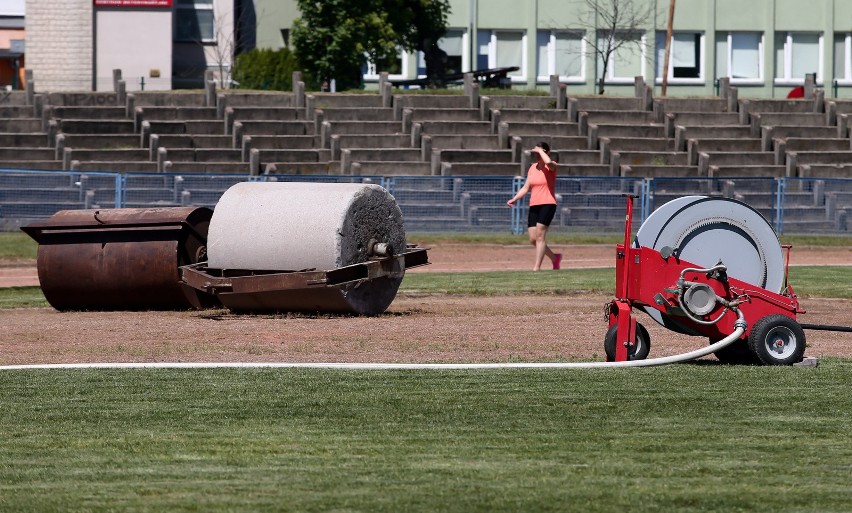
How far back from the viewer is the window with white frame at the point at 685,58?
202 ft

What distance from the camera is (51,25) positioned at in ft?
182

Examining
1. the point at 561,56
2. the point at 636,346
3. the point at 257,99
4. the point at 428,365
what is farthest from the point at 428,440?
the point at 561,56

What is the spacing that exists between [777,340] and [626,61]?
49777 mm

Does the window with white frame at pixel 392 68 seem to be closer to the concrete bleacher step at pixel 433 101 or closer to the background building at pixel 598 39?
the background building at pixel 598 39

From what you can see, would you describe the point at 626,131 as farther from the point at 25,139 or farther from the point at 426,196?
the point at 25,139

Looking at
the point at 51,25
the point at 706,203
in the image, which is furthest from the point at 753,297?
the point at 51,25

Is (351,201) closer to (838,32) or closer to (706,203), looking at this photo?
(706,203)

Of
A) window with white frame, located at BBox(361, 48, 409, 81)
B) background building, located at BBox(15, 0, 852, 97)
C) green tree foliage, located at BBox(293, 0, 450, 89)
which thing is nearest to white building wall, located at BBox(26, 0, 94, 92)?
background building, located at BBox(15, 0, 852, 97)

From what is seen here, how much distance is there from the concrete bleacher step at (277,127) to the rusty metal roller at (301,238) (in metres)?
27.0

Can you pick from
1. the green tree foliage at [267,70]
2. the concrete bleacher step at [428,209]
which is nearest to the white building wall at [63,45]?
the green tree foliage at [267,70]

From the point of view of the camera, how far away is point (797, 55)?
6216 centimetres

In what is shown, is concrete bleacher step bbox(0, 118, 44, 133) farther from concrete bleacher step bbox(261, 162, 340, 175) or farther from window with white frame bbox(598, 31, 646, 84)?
window with white frame bbox(598, 31, 646, 84)

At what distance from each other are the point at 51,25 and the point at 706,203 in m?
46.8

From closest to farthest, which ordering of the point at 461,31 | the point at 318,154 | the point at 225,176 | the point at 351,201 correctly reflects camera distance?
the point at 351,201, the point at 225,176, the point at 318,154, the point at 461,31
